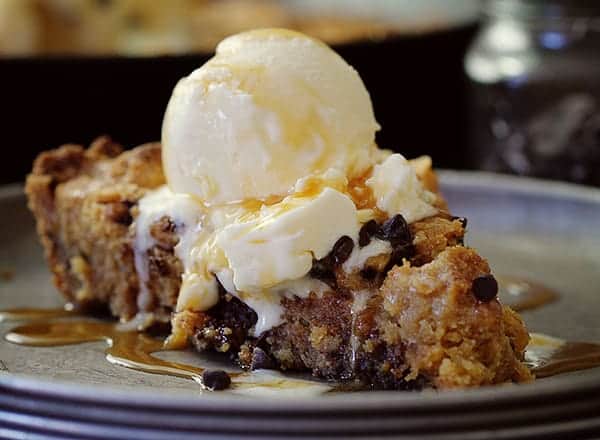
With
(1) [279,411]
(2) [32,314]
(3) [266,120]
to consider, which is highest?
(3) [266,120]

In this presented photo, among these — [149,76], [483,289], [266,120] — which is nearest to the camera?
[483,289]

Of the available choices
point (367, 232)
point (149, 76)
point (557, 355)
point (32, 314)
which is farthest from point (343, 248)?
point (149, 76)

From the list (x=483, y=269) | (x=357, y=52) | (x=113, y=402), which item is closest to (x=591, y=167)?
(x=357, y=52)

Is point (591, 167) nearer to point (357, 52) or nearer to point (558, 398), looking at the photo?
point (357, 52)

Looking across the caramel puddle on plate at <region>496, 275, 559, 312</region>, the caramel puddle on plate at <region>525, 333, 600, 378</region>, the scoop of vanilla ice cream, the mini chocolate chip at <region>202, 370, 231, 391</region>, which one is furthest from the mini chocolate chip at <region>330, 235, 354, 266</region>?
the caramel puddle on plate at <region>496, 275, 559, 312</region>

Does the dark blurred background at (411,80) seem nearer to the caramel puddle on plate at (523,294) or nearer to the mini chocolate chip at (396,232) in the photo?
the caramel puddle on plate at (523,294)

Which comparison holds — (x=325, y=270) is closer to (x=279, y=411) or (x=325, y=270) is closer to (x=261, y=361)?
(x=261, y=361)

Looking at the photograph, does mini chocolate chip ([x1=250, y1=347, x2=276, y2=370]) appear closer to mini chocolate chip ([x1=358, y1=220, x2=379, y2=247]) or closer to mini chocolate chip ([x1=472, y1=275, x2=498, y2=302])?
mini chocolate chip ([x1=358, y1=220, x2=379, y2=247])
